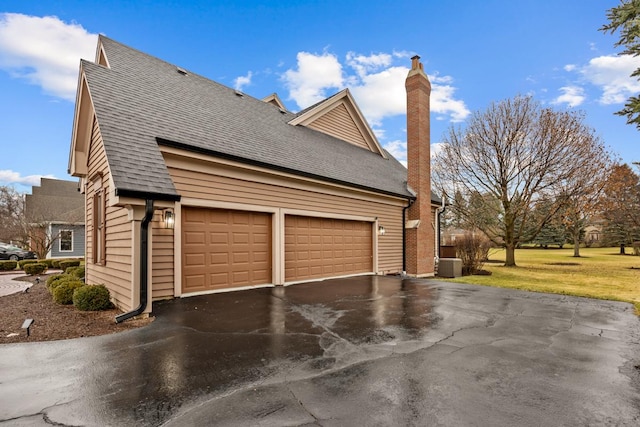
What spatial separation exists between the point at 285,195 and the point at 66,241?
22738mm

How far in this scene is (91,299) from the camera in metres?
6.30

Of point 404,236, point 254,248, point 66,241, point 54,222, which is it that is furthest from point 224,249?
point 66,241

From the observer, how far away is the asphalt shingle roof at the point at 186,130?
5.88 m

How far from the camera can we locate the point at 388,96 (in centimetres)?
2020

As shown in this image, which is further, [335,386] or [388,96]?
[388,96]

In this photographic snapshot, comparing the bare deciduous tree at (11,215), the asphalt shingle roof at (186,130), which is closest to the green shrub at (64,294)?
the asphalt shingle roof at (186,130)

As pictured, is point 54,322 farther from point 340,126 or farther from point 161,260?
point 340,126

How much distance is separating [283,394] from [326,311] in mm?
3402

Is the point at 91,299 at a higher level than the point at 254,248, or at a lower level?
lower

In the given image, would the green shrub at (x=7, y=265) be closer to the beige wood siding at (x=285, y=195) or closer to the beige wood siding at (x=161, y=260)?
the beige wood siding at (x=161, y=260)

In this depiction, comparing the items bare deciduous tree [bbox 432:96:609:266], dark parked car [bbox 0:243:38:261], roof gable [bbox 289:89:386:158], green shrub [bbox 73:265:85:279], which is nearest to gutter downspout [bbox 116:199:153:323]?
green shrub [bbox 73:265:85:279]

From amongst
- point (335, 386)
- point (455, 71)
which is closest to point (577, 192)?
point (455, 71)

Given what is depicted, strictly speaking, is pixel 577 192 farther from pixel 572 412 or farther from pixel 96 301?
pixel 96 301

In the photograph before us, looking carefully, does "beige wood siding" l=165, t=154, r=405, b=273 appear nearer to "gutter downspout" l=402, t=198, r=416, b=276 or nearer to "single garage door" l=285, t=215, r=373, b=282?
"gutter downspout" l=402, t=198, r=416, b=276
